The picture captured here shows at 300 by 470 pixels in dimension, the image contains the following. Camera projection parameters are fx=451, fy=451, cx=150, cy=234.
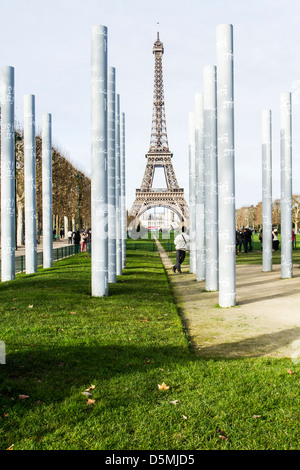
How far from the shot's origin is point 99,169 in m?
11.3

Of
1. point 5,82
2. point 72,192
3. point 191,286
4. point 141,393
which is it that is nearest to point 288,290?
point 191,286

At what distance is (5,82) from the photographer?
15523 millimetres

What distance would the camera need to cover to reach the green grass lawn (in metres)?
3.91

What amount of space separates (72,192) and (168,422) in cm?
5377

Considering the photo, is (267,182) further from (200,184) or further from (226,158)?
(226,158)

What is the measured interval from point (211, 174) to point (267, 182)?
7.28 metres

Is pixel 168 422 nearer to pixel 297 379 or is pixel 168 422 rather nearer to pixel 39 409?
pixel 39 409

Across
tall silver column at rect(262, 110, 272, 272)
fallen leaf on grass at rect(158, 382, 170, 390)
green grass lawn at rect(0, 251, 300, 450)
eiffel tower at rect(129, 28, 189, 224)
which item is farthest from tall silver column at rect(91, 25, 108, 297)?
eiffel tower at rect(129, 28, 189, 224)

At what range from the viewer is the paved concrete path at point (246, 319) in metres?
6.91

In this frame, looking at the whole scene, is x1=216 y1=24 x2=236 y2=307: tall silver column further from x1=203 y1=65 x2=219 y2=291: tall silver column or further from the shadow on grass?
the shadow on grass

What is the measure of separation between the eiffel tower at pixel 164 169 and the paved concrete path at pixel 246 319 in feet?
181

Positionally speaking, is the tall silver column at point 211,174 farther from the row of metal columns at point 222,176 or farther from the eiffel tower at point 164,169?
the eiffel tower at point 164,169

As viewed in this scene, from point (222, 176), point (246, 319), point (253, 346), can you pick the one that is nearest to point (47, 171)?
point (222, 176)
